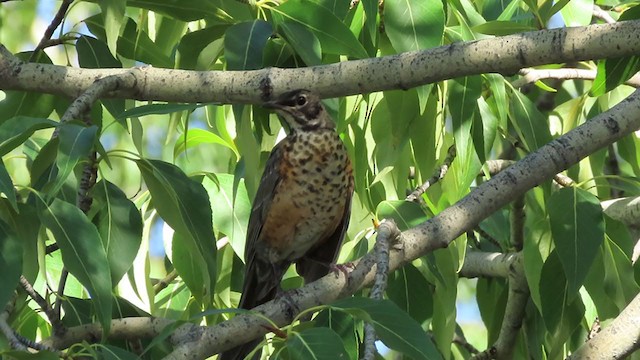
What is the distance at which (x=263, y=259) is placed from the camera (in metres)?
4.72

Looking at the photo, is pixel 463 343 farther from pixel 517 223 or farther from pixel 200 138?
pixel 200 138

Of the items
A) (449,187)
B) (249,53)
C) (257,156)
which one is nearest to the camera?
(249,53)

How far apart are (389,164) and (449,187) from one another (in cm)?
48

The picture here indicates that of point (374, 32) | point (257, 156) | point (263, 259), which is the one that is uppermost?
point (374, 32)

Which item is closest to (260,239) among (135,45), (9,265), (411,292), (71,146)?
(411,292)

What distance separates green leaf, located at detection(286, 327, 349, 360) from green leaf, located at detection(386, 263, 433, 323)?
4.32 feet

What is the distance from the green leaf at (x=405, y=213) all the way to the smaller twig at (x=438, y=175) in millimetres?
328

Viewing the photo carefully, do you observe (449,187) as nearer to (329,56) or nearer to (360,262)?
(329,56)

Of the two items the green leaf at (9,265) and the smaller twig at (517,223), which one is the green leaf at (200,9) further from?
the smaller twig at (517,223)

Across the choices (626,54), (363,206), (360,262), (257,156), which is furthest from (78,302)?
(626,54)

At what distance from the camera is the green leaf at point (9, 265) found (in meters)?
2.66

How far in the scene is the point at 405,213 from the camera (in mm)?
3768

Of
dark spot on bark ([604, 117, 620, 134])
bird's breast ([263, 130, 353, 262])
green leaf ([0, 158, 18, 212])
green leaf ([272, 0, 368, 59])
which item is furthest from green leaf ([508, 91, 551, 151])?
green leaf ([0, 158, 18, 212])

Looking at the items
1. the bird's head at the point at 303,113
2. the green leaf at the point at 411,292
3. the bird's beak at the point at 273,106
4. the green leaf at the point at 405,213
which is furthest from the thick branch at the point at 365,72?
the bird's head at the point at 303,113
